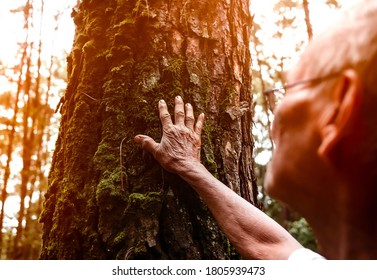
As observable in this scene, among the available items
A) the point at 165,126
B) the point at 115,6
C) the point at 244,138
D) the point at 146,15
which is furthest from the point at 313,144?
the point at 115,6

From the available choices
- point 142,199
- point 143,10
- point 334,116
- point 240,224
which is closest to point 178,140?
point 142,199

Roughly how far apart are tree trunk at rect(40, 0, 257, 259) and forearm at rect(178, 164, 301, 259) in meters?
0.10

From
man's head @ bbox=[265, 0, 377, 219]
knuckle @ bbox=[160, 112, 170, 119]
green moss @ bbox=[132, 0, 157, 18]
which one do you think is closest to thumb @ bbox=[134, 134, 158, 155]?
knuckle @ bbox=[160, 112, 170, 119]

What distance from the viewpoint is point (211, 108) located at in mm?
1895

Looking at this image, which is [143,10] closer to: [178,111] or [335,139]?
[178,111]

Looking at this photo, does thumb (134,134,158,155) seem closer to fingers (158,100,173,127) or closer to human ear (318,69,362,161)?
fingers (158,100,173,127)

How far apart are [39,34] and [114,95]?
420 cm

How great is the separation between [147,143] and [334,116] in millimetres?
955

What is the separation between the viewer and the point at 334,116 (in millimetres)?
896

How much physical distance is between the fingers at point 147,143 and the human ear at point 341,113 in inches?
35.5

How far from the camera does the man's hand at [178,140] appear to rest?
1.69 metres

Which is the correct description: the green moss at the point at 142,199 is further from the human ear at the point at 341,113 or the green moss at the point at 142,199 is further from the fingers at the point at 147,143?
the human ear at the point at 341,113

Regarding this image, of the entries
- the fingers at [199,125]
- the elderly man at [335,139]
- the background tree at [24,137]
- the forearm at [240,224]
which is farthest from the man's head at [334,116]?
the background tree at [24,137]

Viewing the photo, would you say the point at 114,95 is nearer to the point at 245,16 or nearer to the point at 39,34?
the point at 245,16
